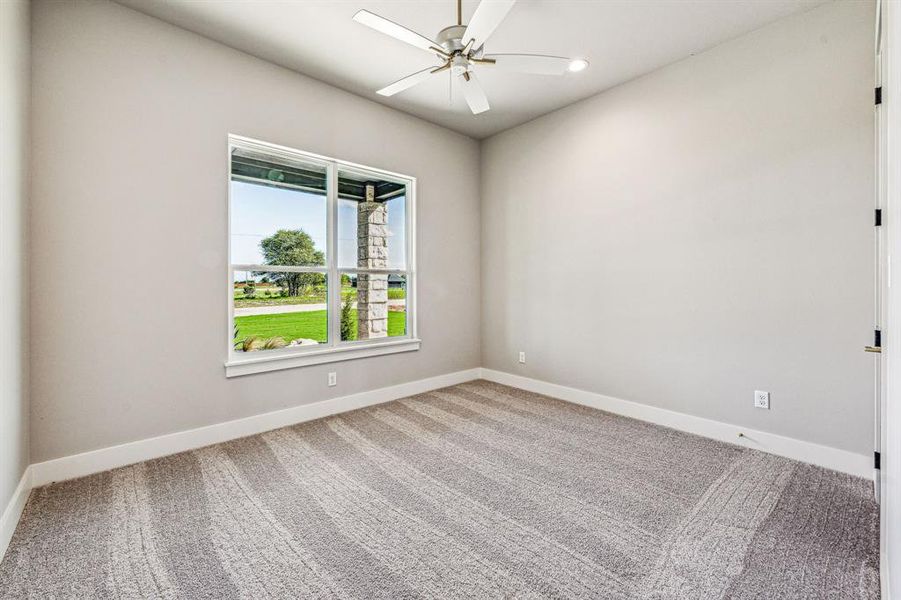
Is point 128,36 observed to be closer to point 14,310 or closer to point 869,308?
point 14,310

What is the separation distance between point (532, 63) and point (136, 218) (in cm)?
272

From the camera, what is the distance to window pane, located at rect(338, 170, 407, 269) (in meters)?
3.78

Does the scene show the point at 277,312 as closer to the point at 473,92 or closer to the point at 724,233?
the point at 473,92

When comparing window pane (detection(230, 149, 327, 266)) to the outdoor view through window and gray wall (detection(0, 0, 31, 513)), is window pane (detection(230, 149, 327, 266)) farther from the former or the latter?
gray wall (detection(0, 0, 31, 513))

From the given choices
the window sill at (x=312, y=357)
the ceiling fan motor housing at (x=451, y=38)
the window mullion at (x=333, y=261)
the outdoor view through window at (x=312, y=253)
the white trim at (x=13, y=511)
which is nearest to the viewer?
the white trim at (x=13, y=511)

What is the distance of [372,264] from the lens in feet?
13.2

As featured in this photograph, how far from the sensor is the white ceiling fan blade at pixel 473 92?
251cm

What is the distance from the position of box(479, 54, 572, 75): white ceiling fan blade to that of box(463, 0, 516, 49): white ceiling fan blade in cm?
18

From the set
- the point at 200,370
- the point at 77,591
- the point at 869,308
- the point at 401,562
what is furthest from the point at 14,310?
the point at 869,308

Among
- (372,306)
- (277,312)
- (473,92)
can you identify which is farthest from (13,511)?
(473,92)

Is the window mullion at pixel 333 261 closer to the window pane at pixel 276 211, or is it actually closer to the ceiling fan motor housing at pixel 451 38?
the window pane at pixel 276 211

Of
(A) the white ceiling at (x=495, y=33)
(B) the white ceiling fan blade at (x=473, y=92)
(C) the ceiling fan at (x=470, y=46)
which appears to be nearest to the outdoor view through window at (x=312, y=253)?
(A) the white ceiling at (x=495, y=33)

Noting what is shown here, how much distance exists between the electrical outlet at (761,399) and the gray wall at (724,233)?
4cm

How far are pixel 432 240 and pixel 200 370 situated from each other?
98.7 inches
